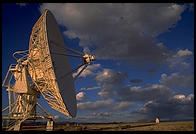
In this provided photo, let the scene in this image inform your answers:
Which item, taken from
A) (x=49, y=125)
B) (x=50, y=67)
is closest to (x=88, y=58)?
(x=50, y=67)

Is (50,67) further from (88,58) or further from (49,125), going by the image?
(49,125)

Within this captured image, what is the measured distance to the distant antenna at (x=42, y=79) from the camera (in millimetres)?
29111

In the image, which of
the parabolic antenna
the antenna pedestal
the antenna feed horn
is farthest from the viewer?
the antenna pedestal

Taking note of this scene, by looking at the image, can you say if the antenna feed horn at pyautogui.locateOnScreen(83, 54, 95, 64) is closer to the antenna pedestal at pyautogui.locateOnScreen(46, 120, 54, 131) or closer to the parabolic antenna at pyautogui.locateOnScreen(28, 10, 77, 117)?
the parabolic antenna at pyautogui.locateOnScreen(28, 10, 77, 117)

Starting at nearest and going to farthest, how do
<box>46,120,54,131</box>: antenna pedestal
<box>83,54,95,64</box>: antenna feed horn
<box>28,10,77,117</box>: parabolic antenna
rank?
1. <box>28,10,77,117</box>: parabolic antenna
2. <box>83,54,95,64</box>: antenna feed horn
3. <box>46,120,54,131</box>: antenna pedestal

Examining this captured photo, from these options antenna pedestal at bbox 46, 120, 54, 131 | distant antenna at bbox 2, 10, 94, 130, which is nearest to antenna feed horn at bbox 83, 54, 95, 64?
distant antenna at bbox 2, 10, 94, 130

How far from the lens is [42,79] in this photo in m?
31.4

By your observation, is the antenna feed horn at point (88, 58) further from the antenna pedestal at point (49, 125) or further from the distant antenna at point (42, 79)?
the antenna pedestal at point (49, 125)

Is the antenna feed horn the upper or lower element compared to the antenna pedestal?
Answer: upper

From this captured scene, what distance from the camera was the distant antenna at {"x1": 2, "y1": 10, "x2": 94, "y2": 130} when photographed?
29.1 meters

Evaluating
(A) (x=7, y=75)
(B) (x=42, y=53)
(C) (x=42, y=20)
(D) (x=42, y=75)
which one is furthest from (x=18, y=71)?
(C) (x=42, y=20)

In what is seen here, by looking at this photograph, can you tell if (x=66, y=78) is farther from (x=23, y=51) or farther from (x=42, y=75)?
(x=23, y=51)

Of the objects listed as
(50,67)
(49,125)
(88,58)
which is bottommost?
(49,125)

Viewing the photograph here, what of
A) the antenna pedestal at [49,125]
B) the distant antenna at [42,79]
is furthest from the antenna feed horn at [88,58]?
the antenna pedestal at [49,125]
